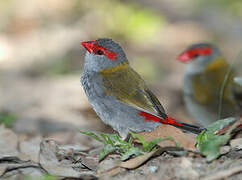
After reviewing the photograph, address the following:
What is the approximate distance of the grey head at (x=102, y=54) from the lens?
3.64 m

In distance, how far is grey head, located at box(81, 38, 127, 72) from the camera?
364 cm

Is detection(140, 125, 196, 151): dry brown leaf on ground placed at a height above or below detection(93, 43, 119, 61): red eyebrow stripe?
below

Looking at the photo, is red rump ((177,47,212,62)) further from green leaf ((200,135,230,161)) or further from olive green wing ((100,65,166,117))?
green leaf ((200,135,230,161))

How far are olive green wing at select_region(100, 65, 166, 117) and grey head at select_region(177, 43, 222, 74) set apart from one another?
220 centimetres

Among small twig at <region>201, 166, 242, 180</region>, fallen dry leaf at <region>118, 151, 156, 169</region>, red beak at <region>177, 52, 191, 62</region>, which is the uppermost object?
red beak at <region>177, 52, 191, 62</region>

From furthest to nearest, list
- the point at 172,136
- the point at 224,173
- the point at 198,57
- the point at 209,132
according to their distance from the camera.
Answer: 1. the point at 198,57
2. the point at 209,132
3. the point at 172,136
4. the point at 224,173

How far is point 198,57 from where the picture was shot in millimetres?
5699

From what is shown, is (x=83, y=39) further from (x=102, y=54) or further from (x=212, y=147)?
(x=212, y=147)

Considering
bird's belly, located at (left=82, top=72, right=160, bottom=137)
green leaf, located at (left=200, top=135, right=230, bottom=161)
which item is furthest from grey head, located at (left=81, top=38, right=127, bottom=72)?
green leaf, located at (left=200, top=135, right=230, bottom=161)

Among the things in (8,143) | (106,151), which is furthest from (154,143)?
(8,143)

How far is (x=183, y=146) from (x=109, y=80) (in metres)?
0.90

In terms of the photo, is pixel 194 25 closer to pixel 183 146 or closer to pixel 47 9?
pixel 47 9

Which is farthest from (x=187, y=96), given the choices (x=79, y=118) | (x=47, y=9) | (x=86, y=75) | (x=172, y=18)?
(x=172, y=18)

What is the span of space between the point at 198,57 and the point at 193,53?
88mm
